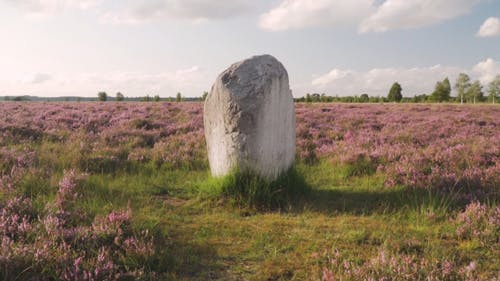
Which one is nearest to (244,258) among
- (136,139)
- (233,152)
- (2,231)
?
(233,152)

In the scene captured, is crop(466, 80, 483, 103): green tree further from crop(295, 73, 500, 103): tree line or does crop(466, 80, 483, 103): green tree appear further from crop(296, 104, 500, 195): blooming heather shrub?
crop(296, 104, 500, 195): blooming heather shrub

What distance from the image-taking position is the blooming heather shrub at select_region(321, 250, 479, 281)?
128 inches

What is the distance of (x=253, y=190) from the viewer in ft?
19.1

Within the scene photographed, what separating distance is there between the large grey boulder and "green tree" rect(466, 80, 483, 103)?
9373 cm

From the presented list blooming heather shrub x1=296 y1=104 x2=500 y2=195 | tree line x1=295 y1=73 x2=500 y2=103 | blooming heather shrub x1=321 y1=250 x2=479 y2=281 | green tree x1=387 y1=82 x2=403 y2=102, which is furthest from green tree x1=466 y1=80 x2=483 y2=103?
blooming heather shrub x1=321 y1=250 x2=479 y2=281


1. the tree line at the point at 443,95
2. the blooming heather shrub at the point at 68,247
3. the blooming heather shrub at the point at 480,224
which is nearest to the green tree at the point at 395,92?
the tree line at the point at 443,95

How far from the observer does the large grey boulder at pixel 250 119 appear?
230 inches

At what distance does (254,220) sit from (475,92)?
96.7 m

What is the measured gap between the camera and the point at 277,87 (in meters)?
6.23

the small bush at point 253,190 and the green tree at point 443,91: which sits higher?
the green tree at point 443,91

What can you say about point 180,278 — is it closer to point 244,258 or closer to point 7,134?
point 244,258

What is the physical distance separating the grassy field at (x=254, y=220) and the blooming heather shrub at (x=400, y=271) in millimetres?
14

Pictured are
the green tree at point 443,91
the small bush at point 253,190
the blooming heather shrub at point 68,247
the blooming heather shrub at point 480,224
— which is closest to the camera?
the blooming heather shrub at point 68,247

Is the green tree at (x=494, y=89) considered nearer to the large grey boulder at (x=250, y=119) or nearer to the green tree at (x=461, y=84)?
→ the green tree at (x=461, y=84)
